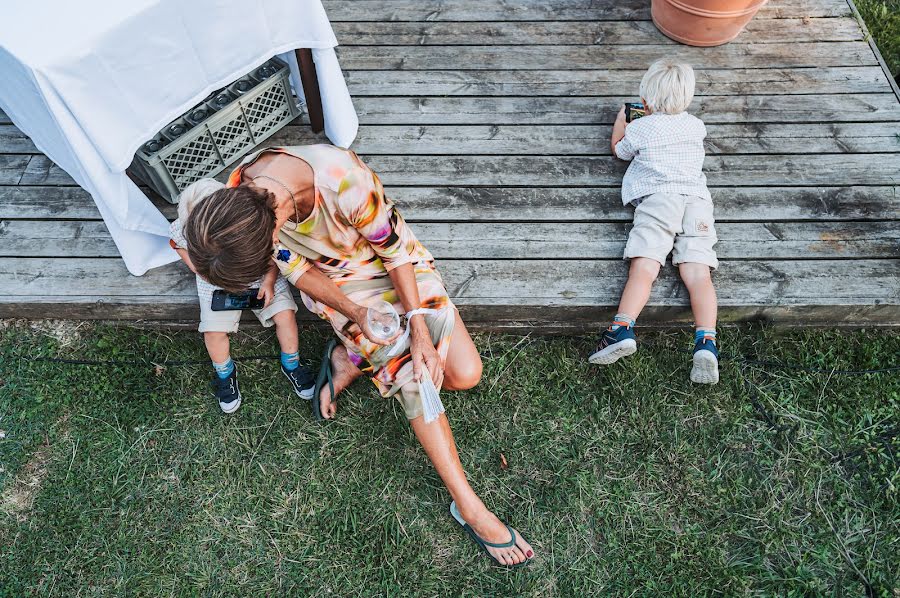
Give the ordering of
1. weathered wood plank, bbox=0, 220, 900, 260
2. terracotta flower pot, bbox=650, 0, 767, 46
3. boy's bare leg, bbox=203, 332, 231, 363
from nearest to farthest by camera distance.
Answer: boy's bare leg, bbox=203, 332, 231, 363 < weathered wood plank, bbox=0, 220, 900, 260 < terracotta flower pot, bbox=650, 0, 767, 46

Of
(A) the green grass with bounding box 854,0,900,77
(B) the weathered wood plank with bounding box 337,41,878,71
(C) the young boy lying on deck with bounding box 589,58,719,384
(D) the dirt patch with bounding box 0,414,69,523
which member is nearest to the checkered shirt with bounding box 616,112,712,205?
(C) the young boy lying on deck with bounding box 589,58,719,384

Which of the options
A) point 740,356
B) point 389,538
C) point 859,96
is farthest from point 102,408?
point 859,96

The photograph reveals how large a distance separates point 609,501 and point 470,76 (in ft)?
6.82

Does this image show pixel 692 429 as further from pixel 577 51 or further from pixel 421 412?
pixel 577 51

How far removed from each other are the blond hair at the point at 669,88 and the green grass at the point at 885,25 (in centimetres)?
178

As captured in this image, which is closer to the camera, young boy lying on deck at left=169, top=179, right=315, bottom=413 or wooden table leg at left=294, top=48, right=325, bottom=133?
young boy lying on deck at left=169, top=179, right=315, bottom=413

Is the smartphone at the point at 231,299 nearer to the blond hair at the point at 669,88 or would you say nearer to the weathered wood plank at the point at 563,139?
the weathered wood plank at the point at 563,139

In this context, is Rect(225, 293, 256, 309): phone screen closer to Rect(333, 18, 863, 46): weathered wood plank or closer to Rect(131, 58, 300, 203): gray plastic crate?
Rect(131, 58, 300, 203): gray plastic crate

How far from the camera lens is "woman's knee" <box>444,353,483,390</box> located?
7.42ft

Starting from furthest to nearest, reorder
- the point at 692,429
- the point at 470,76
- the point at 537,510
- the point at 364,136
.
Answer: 1. the point at 470,76
2. the point at 364,136
3. the point at 692,429
4. the point at 537,510

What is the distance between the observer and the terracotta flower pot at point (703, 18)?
9.81 ft

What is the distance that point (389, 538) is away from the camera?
221 centimetres

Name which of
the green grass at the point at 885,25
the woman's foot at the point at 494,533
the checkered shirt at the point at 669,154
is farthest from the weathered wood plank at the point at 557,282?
the green grass at the point at 885,25

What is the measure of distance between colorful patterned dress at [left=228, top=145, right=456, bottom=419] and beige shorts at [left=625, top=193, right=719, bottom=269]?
2.68 feet
